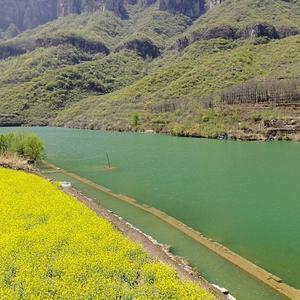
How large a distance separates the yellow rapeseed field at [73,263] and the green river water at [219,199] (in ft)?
15.7

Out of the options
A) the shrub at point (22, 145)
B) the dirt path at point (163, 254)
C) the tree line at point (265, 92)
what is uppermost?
the tree line at point (265, 92)

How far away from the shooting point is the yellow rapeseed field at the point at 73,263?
16.9 metres

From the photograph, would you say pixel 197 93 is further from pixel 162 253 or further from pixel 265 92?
pixel 162 253

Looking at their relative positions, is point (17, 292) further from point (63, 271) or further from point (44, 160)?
point (44, 160)

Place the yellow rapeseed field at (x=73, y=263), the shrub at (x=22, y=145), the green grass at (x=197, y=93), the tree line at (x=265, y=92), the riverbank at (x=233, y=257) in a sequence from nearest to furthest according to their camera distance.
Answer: the yellow rapeseed field at (x=73, y=263) < the riverbank at (x=233, y=257) < the shrub at (x=22, y=145) < the tree line at (x=265, y=92) < the green grass at (x=197, y=93)

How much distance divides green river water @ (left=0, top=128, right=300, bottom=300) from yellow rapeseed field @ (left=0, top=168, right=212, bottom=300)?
4790mm

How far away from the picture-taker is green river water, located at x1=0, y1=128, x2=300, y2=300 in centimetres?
2476

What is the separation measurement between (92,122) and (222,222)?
152548mm

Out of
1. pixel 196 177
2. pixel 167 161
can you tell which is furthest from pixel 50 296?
pixel 167 161

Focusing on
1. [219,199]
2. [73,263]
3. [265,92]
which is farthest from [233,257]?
[265,92]

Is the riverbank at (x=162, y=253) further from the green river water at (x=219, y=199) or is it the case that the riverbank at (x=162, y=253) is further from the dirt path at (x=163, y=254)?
the green river water at (x=219, y=199)

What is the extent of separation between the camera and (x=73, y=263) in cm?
1933

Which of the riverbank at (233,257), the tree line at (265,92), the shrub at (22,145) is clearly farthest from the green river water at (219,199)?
the tree line at (265,92)

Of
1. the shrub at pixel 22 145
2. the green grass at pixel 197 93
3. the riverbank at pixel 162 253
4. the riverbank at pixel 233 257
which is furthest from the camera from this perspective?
the green grass at pixel 197 93
